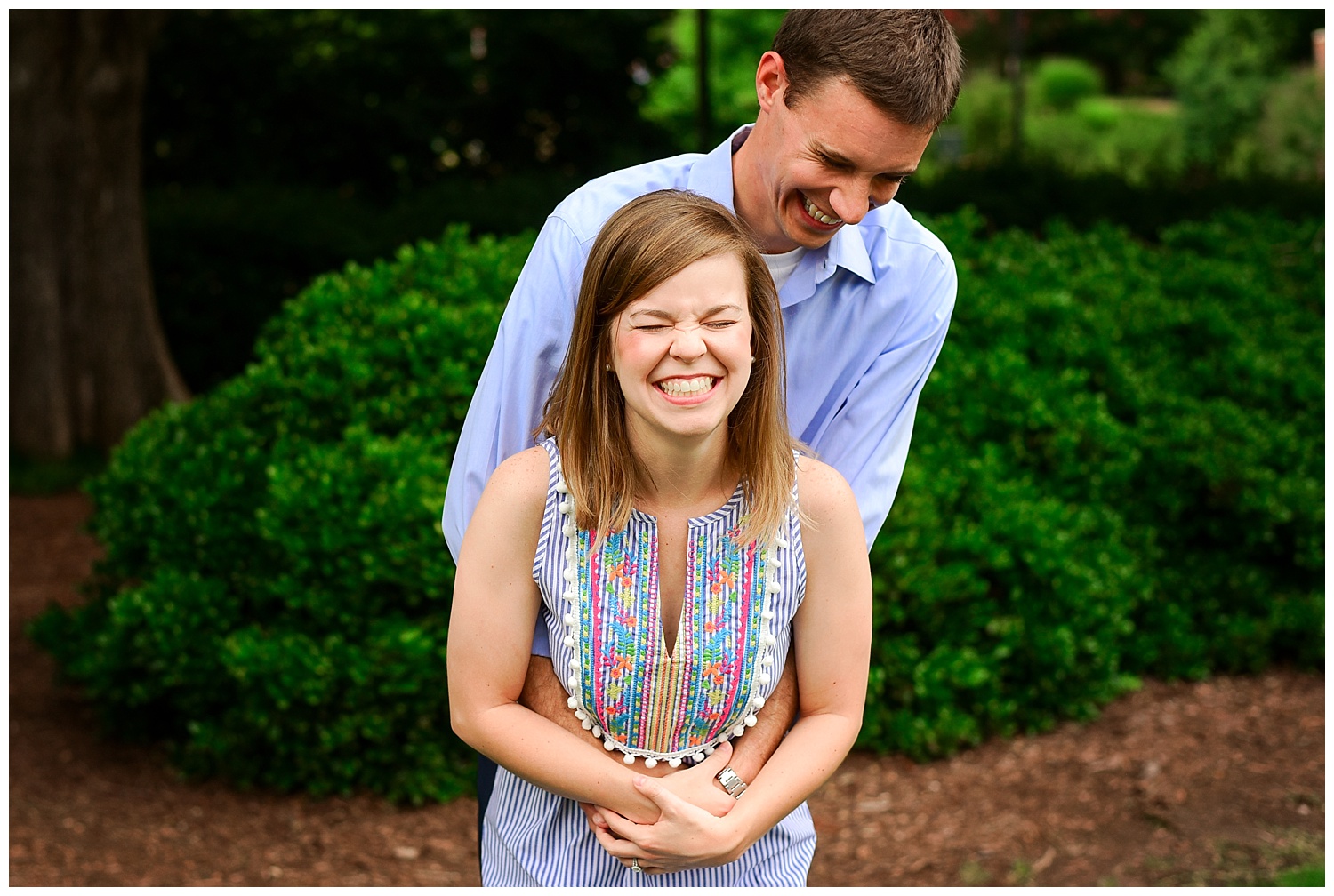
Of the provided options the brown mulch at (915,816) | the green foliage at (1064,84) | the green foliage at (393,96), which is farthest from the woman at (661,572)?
the green foliage at (1064,84)

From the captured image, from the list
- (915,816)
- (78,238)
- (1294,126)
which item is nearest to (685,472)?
(915,816)

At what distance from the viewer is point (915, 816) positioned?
4.59m

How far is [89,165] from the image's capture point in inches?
317

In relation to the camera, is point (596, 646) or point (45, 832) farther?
point (45, 832)

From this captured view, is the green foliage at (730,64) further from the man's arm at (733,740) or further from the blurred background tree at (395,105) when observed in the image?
the man's arm at (733,740)

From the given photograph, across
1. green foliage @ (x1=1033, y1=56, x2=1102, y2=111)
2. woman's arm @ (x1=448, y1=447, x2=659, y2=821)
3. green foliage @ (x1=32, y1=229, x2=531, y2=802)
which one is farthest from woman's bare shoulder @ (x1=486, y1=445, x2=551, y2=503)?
green foliage @ (x1=1033, y1=56, x2=1102, y2=111)

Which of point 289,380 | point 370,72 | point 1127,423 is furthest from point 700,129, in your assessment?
point 289,380

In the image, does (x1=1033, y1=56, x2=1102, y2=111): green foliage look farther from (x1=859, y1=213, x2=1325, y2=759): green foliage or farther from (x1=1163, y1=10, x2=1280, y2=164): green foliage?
(x1=859, y1=213, x2=1325, y2=759): green foliage

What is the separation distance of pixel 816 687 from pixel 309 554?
258 centimetres

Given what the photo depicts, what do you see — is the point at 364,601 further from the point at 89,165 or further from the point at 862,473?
the point at 89,165

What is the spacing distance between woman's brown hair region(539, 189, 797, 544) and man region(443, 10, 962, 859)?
0.48 feet

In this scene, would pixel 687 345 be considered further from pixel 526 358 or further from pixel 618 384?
pixel 526 358

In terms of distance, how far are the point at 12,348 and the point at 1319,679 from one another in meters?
7.77

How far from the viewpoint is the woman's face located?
6.48ft
